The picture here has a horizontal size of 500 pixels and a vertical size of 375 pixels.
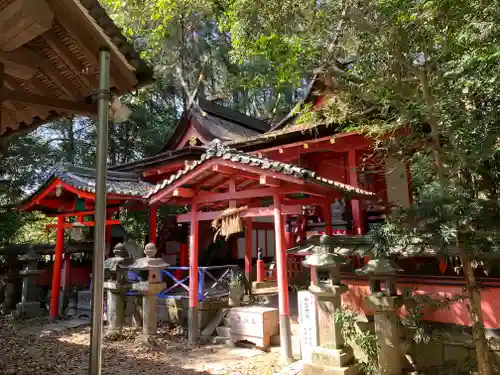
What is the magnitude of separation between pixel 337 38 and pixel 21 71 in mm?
6234

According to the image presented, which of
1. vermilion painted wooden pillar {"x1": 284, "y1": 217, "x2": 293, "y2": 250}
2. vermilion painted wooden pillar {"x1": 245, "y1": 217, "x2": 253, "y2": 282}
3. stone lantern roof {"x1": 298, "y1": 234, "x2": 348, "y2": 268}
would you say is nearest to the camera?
stone lantern roof {"x1": 298, "y1": 234, "x2": 348, "y2": 268}

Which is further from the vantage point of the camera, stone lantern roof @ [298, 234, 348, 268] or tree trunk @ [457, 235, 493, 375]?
stone lantern roof @ [298, 234, 348, 268]

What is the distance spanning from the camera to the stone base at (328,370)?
5656 millimetres

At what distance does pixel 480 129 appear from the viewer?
5.67 metres

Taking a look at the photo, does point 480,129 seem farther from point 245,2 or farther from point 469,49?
point 245,2

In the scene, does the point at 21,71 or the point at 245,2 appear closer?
the point at 21,71

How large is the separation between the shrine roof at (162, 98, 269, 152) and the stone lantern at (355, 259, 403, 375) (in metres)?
8.91

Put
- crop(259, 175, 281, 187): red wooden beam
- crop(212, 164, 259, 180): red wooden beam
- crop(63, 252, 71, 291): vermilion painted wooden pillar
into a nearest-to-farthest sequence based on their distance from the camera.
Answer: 1. crop(259, 175, 281, 187): red wooden beam
2. crop(212, 164, 259, 180): red wooden beam
3. crop(63, 252, 71, 291): vermilion painted wooden pillar

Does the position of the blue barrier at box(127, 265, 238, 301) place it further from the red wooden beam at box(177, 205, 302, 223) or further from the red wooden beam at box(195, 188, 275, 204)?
the red wooden beam at box(195, 188, 275, 204)

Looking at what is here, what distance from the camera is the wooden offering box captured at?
7.95m

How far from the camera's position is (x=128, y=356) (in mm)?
7762

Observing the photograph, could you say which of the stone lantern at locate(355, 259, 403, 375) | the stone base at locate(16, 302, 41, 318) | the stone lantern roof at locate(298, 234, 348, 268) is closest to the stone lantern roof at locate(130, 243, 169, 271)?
the stone lantern roof at locate(298, 234, 348, 268)

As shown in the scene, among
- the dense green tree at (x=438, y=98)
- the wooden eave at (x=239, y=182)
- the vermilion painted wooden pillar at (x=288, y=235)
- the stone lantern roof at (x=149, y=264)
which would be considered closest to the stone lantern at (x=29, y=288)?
the stone lantern roof at (x=149, y=264)

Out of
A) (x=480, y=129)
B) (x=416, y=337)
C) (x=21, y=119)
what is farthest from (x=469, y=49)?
(x=21, y=119)
